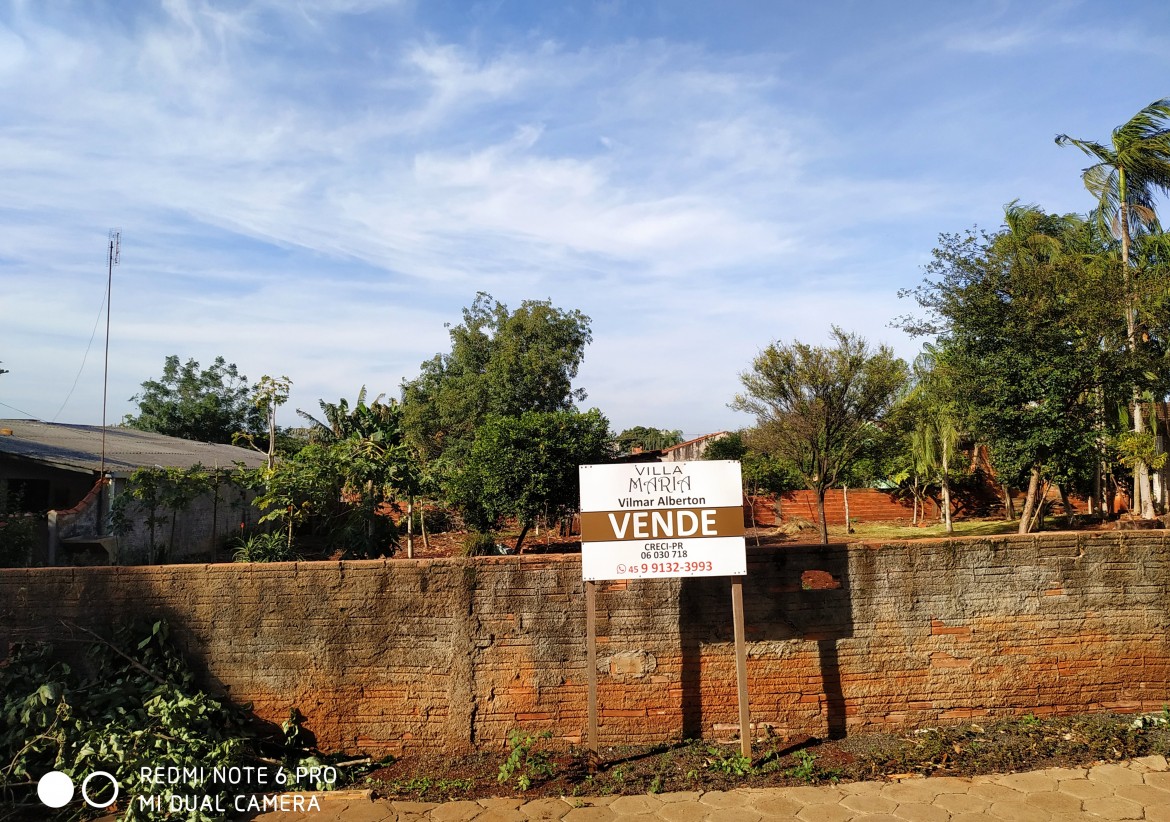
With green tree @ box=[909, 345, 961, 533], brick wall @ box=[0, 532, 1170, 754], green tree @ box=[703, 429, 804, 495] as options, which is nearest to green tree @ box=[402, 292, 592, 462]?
green tree @ box=[703, 429, 804, 495]

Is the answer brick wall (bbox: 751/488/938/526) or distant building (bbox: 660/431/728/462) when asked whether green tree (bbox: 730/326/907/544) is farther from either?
distant building (bbox: 660/431/728/462)

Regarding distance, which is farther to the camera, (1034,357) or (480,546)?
(480,546)

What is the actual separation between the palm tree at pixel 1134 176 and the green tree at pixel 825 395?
5398mm

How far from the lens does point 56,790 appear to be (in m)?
4.77

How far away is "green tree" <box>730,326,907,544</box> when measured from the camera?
1645 centimetres

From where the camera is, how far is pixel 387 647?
5.62 metres

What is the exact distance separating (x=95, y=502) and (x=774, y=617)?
11207 millimetres

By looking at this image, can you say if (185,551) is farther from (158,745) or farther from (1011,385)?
(1011,385)

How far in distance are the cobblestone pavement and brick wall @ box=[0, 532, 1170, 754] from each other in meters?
0.77

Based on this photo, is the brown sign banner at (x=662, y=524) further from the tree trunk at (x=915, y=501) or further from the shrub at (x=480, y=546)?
the tree trunk at (x=915, y=501)

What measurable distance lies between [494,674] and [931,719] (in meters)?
3.50

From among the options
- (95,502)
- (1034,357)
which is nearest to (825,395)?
(1034,357)

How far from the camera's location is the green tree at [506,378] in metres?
25.4

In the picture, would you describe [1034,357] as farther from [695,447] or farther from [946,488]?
[695,447]
